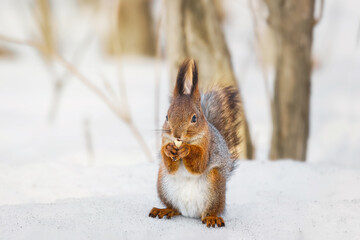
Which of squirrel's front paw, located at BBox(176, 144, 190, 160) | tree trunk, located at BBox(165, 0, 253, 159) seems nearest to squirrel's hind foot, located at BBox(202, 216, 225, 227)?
squirrel's front paw, located at BBox(176, 144, 190, 160)

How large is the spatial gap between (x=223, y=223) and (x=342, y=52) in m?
9.43

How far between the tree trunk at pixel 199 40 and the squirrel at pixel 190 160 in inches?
68.1

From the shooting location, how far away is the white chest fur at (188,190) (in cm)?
219

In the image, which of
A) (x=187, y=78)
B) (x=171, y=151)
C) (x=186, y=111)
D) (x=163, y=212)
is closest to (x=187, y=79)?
(x=187, y=78)

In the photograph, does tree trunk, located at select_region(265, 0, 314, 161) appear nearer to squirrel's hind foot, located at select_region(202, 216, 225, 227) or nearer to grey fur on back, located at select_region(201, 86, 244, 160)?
grey fur on back, located at select_region(201, 86, 244, 160)

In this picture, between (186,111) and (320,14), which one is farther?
(320,14)

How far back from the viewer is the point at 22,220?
209cm

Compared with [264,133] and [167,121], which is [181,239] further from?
[264,133]

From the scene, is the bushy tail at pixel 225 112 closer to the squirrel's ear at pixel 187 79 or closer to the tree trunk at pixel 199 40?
the squirrel's ear at pixel 187 79

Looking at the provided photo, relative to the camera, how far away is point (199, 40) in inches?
159

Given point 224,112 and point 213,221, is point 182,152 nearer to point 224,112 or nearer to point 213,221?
point 213,221

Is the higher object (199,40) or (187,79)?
(199,40)

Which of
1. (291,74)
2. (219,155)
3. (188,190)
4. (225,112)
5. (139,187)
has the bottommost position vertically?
(139,187)

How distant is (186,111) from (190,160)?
0.21 m
